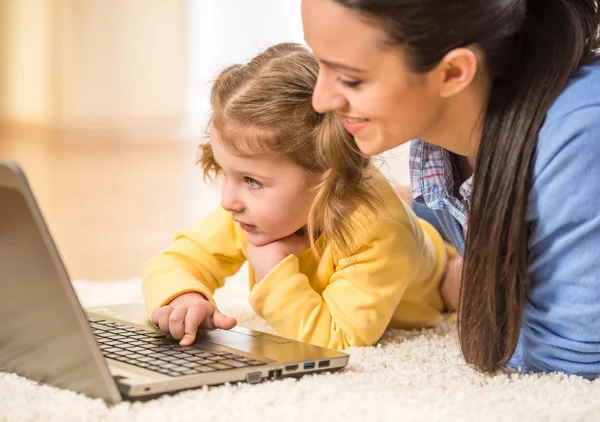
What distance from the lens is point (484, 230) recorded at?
0.93 meters

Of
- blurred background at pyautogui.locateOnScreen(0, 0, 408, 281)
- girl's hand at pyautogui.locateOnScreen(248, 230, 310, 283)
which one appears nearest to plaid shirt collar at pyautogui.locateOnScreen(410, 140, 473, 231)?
girl's hand at pyautogui.locateOnScreen(248, 230, 310, 283)

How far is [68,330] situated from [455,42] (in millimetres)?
485

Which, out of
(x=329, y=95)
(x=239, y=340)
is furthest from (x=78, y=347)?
(x=329, y=95)

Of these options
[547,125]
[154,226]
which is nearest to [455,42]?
[547,125]

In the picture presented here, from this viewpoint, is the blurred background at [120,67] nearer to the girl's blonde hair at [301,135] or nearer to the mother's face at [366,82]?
the girl's blonde hair at [301,135]

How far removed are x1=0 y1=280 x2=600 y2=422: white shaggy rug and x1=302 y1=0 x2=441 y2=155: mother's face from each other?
10.4 inches

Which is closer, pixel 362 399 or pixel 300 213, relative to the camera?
pixel 362 399

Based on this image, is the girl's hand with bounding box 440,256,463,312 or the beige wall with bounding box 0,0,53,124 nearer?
the girl's hand with bounding box 440,256,463,312

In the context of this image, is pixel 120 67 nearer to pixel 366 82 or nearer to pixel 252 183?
pixel 252 183

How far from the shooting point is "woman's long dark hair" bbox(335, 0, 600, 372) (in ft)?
2.94

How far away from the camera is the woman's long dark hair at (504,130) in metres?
0.90

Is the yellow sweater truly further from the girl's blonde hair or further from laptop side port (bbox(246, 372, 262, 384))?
laptop side port (bbox(246, 372, 262, 384))

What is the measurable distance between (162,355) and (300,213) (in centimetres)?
32

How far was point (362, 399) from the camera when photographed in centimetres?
82
